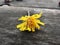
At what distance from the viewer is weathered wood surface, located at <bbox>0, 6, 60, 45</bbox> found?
1.27m

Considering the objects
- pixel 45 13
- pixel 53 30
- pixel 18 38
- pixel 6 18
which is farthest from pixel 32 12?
pixel 18 38

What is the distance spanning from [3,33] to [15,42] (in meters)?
0.15

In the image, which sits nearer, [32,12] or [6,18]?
[6,18]

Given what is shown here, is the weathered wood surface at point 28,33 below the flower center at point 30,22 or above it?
below

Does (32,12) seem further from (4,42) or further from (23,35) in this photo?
(4,42)

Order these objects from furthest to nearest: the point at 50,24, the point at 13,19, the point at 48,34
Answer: the point at 13,19
the point at 50,24
the point at 48,34

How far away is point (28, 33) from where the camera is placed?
4.49 feet

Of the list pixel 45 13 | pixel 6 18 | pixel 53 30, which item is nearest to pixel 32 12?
pixel 45 13

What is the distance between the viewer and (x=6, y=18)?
5.38ft

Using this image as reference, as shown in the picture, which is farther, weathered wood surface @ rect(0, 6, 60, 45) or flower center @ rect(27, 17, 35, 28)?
flower center @ rect(27, 17, 35, 28)

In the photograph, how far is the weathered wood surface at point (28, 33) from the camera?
127cm

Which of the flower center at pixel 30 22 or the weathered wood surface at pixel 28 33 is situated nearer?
the weathered wood surface at pixel 28 33

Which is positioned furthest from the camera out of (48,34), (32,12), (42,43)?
(32,12)

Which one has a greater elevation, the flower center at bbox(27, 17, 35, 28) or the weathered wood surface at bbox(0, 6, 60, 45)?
the flower center at bbox(27, 17, 35, 28)
